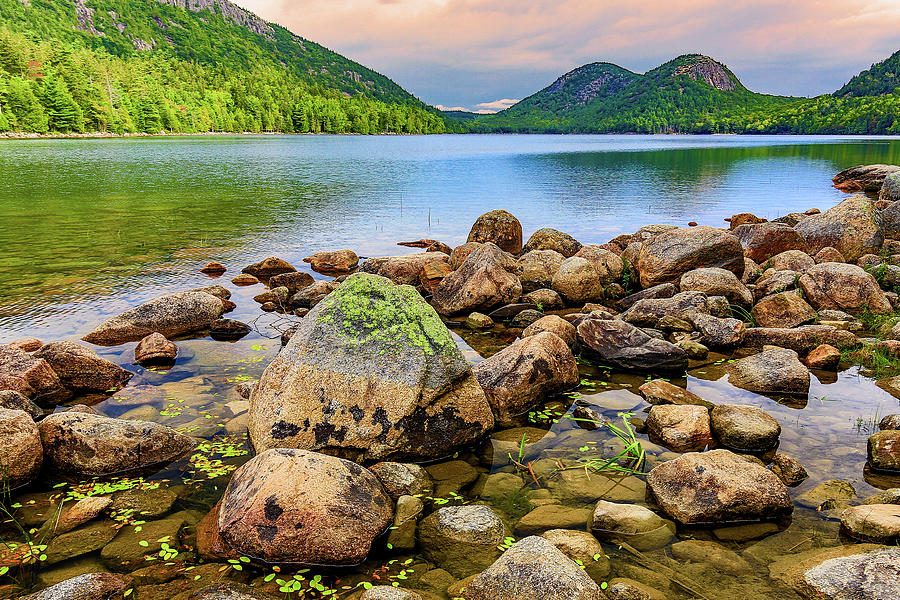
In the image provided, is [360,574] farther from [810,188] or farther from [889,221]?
[810,188]

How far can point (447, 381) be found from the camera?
7.89 meters

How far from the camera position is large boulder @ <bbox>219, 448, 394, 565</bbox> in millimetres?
5465

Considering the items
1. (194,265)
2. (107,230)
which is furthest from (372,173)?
(194,265)

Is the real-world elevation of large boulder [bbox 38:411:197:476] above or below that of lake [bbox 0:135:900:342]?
below

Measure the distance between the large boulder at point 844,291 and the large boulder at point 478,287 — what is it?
7648 millimetres

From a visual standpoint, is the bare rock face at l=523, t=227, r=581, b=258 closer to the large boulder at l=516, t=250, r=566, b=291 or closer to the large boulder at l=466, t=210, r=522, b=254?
the large boulder at l=466, t=210, r=522, b=254

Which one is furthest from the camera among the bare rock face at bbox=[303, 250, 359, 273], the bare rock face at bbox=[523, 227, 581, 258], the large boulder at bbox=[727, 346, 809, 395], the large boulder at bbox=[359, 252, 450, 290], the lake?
the bare rock face at bbox=[523, 227, 581, 258]

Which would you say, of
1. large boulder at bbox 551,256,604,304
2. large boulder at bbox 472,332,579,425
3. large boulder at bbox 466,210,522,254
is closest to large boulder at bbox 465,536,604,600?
large boulder at bbox 472,332,579,425

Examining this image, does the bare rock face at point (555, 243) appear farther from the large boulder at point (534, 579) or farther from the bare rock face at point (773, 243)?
the large boulder at point (534, 579)

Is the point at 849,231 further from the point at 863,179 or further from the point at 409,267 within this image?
the point at 863,179

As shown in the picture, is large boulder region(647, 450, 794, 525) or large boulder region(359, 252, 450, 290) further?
large boulder region(359, 252, 450, 290)

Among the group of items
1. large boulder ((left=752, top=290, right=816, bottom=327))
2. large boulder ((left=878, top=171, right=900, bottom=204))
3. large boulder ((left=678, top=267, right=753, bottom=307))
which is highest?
large boulder ((left=878, top=171, right=900, bottom=204))

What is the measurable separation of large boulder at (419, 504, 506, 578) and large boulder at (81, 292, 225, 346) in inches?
369

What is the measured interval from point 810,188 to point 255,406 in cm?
5587
